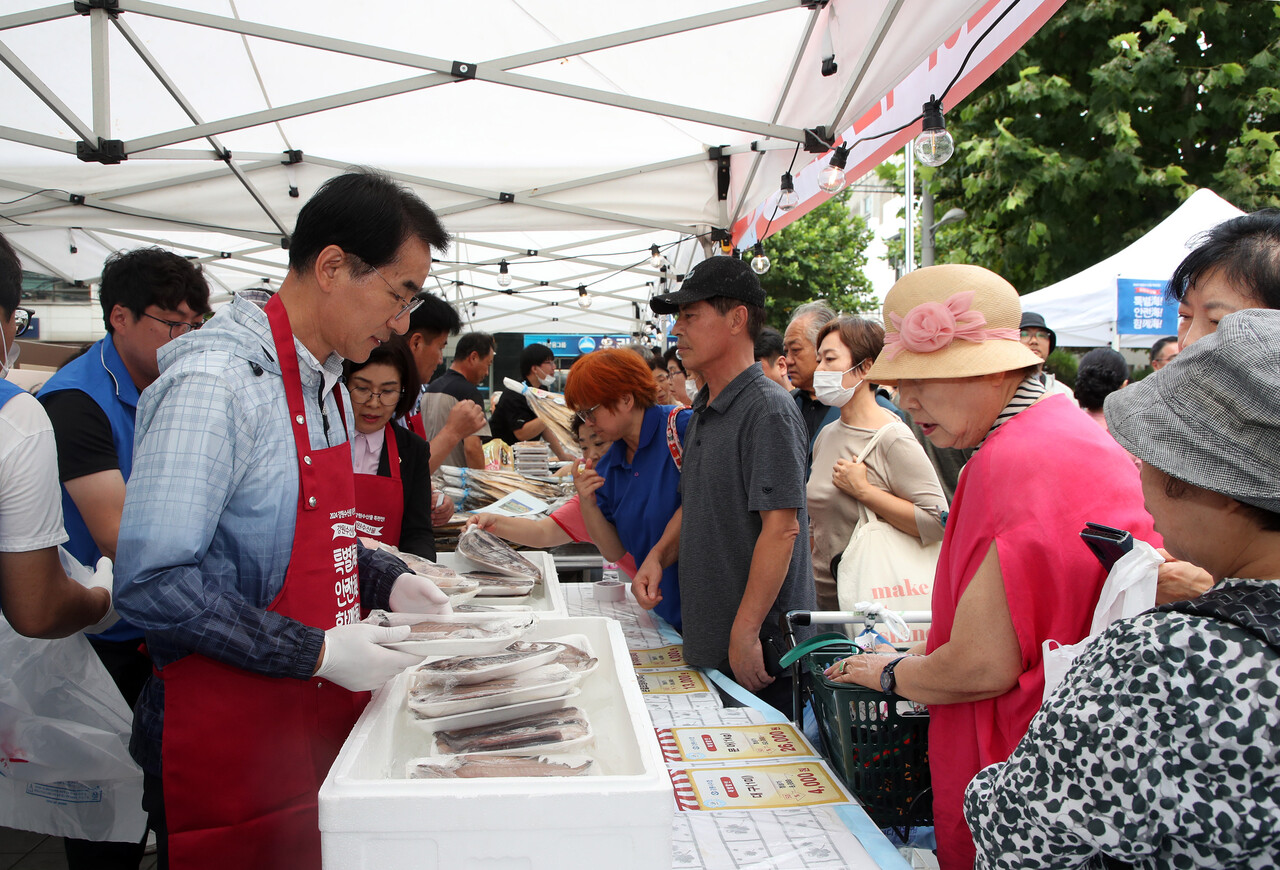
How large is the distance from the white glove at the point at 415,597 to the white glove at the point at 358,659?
0.44 m

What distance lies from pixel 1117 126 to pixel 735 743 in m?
11.2

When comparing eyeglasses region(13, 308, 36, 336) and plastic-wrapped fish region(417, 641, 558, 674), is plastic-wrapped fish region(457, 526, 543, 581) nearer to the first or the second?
plastic-wrapped fish region(417, 641, 558, 674)

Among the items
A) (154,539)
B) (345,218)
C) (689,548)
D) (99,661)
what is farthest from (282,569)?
(689,548)

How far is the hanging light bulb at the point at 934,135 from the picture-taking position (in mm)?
3229

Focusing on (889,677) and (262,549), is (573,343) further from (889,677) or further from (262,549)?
(262,549)

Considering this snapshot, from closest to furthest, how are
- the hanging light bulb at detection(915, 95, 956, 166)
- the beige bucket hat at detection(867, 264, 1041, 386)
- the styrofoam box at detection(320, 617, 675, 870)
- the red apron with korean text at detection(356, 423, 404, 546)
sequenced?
the styrofoam box at detection(320, 617, 675, 870)
the beige bucket hat at detection(867, 264, 1041, 386)
the red apron with korean text at detection(356, 423, 404, 546)
the hanging light bulb at detection(915, 95, 956, 166)

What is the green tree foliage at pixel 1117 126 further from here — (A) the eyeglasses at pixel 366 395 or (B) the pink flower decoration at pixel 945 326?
(B) the pink flower decoration at pixel 945 326

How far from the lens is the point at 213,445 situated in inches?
49.8

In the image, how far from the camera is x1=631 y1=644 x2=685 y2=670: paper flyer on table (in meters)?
2.51

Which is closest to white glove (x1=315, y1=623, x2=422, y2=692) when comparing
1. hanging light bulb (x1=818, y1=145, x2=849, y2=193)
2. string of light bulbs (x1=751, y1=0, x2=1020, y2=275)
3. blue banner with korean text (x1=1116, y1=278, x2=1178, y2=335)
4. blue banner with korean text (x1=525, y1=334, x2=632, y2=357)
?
string of light bulbs (x1=751, y1=0, x2=1020, y2=275)

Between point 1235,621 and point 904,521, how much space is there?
1899 millimetres

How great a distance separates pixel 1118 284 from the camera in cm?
766

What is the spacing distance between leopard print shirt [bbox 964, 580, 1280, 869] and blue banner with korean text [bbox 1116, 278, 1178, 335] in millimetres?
7865

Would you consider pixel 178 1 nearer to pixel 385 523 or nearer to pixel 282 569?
pixel 385 523
